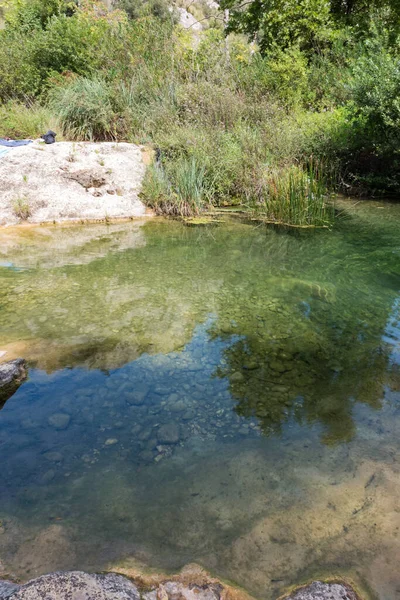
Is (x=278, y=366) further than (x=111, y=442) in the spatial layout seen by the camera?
Yes

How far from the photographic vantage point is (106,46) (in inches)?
414

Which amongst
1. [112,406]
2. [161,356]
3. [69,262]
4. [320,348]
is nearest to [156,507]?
[112,406]

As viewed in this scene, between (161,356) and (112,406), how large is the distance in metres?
0.67

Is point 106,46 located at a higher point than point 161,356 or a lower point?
higher

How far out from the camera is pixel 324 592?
1529mm

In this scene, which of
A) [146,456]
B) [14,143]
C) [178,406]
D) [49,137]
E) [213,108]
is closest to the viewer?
[146,456]

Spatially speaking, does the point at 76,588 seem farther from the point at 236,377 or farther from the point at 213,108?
the point at 213,108

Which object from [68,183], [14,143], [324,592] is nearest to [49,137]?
[14,143]

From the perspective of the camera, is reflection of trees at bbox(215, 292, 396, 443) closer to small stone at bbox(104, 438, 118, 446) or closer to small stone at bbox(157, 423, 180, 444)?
small stone at bbox(157, 423, 180, 444)

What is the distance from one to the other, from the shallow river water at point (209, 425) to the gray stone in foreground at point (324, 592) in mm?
74

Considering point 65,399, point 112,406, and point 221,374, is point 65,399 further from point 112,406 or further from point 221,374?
point 221,374

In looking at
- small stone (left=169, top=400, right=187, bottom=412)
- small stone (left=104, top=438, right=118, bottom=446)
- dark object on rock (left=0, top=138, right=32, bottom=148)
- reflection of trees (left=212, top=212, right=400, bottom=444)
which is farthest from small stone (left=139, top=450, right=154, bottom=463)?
dark object on rock (left=0, top=138, right=32, bottom=148)

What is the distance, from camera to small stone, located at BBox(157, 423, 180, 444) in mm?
2385

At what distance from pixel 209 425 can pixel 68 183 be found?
22.1 ft
